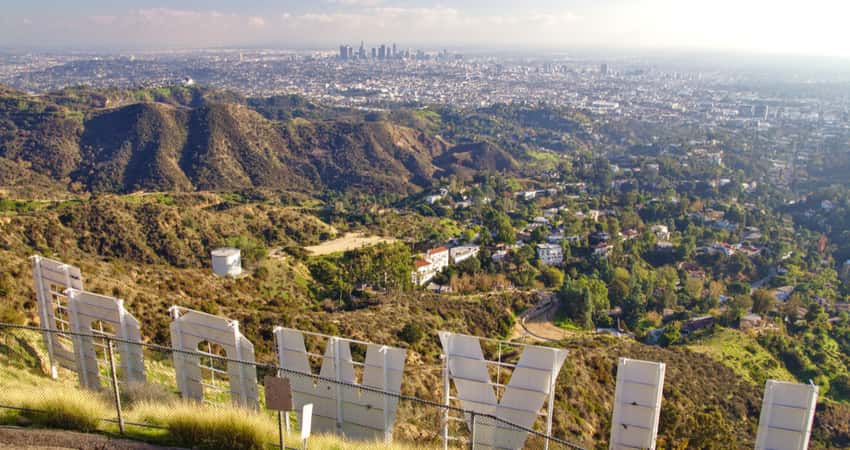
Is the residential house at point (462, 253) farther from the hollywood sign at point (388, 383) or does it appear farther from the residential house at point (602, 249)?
the hollywood sign at point (388, 383)

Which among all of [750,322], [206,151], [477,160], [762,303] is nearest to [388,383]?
[750,322]

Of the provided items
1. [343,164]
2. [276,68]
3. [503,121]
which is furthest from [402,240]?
[276,68]

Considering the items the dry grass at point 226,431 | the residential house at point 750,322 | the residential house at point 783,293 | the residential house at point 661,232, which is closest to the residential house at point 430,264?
the residential house at point 750,322

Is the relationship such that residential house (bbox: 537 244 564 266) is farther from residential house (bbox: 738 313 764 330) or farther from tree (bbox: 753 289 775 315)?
residential house (bbox: 738 313 764 330)

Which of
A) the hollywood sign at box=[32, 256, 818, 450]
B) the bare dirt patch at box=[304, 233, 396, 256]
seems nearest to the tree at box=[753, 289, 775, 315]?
the bare dirt patch at box=[304, 233, 396, 256]

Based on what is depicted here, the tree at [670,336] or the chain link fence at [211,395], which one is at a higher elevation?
the chain link fence at [211,395]

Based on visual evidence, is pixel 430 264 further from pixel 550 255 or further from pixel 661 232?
pixel 661 232
